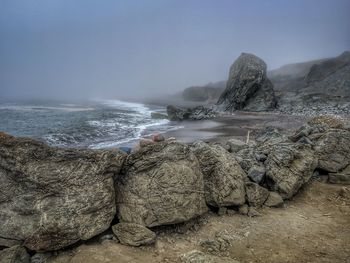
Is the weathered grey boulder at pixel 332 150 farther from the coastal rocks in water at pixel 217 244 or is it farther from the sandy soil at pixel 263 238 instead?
the coastal rocks in water at pixel 217 244

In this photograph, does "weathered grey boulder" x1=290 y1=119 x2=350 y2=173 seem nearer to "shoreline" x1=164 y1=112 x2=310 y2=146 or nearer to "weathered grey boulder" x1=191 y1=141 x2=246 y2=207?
"weathered grey boulder" x1=191 y1=141 x2=246 y2=207

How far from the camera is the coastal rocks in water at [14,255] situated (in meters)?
5.44

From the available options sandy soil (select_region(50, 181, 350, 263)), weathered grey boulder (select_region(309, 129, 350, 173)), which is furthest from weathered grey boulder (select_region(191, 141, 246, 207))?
weathered grey boulder (select_region(309, 129, 350, 173))

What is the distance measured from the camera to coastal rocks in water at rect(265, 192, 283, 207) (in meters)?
8.20

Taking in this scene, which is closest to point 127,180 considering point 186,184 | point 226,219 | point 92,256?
point 186,184

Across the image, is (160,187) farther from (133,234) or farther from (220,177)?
(220,177)

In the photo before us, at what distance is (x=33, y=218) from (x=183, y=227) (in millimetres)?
3046

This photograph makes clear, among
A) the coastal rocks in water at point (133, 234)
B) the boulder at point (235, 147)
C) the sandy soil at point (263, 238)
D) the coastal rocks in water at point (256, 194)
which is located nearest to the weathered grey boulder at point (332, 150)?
the sandy soil at point (263, 238)

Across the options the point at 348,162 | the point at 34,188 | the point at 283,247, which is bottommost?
the point at 283,247

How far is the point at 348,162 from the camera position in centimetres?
1055

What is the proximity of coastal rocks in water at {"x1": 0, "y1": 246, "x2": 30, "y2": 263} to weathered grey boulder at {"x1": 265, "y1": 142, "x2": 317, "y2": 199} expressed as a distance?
6.28 meters

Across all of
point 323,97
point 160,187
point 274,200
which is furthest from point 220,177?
point 323,97

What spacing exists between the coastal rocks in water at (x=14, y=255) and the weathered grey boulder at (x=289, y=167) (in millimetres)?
6281

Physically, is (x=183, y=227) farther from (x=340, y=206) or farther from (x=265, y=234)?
(x=340, y=206)
